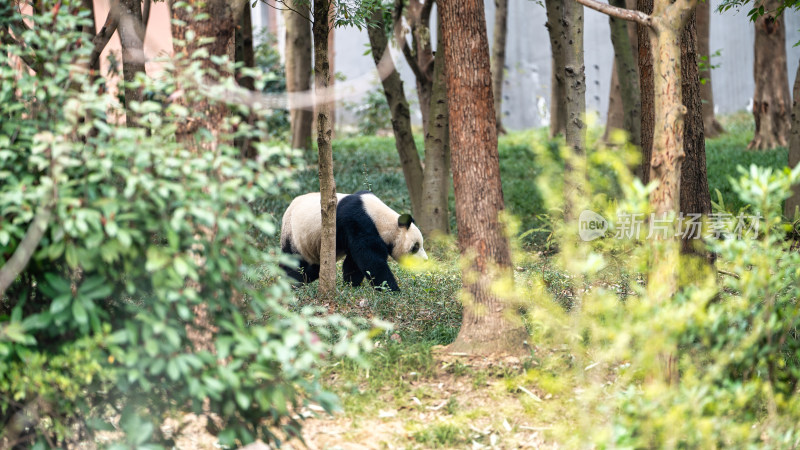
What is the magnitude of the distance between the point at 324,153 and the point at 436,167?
2822 mm

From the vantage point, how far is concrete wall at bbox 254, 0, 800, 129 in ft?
64.4

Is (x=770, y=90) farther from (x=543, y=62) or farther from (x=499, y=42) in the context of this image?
(x=543, y=62)

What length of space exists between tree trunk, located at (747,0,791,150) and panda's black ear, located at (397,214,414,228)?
8.46m

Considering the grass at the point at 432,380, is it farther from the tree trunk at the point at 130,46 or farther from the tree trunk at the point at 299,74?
the tree trunk at the point at 299,74

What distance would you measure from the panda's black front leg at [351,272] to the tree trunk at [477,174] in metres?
3.11

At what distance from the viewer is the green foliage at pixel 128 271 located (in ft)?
8.32

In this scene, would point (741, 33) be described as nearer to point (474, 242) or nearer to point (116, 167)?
point (474, 242)

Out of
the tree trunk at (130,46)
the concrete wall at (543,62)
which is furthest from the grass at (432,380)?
the concrete wall at (543,62)

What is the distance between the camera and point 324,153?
577 centimetres

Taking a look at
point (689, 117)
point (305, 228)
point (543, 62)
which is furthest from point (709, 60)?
point (305, 228)

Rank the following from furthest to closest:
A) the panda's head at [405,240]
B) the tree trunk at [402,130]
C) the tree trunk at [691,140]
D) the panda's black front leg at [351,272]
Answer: the tree trunk at [402,130]
the panda's black front leg at [351,272]
the panda's head at [405,240]
the tree trunk at [691,140]

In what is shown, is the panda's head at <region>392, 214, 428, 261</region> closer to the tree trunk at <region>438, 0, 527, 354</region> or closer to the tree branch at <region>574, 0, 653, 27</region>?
the tree trunk at <region>438, 0, 527, 354</region>

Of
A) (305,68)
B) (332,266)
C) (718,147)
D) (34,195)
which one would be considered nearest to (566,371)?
(332,266)

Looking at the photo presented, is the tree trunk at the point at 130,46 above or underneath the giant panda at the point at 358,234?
above
